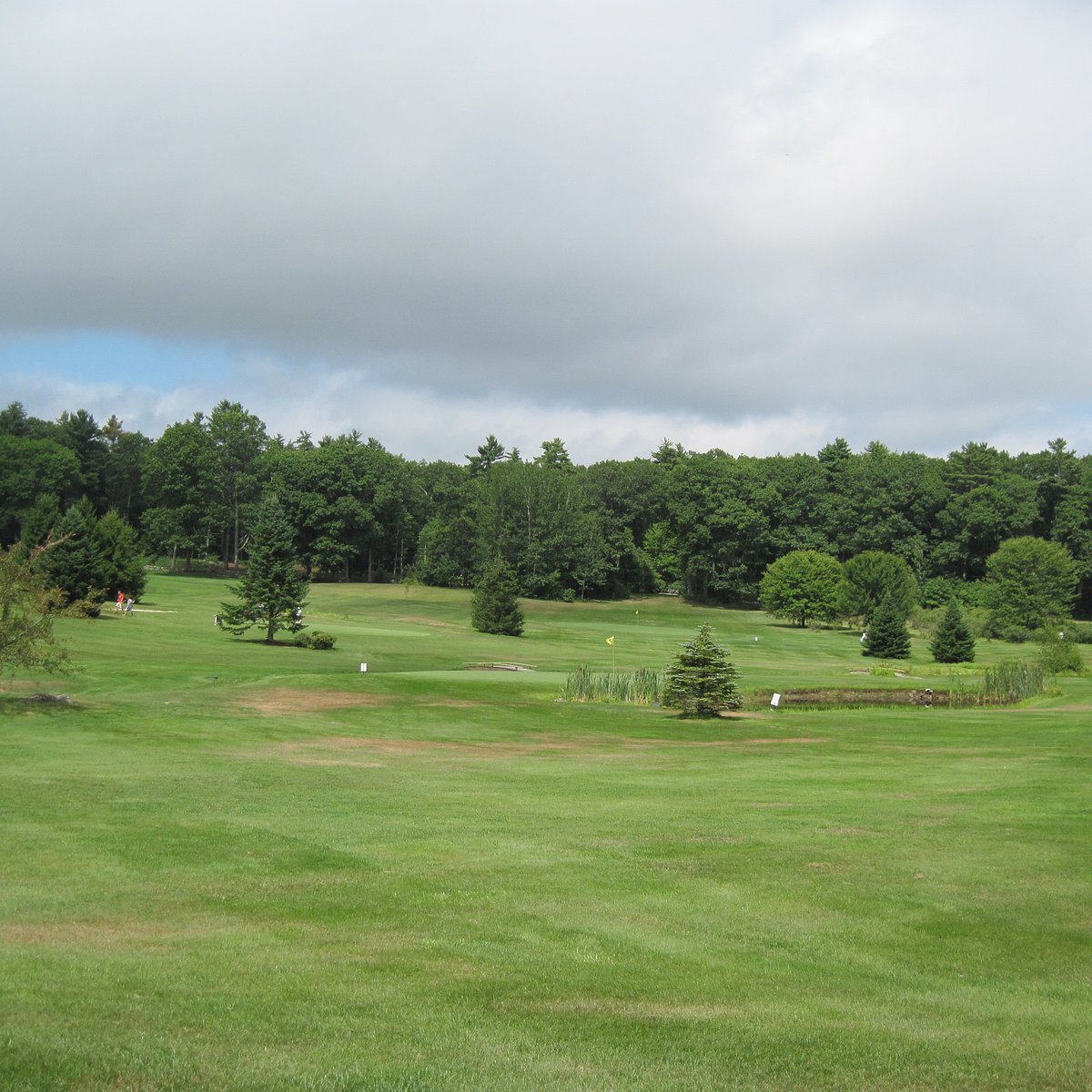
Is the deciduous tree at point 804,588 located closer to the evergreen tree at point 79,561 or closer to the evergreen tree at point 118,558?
the evergreen tree at point 118,558

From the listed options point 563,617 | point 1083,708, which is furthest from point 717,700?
point 563,617

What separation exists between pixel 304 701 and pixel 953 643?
161ft

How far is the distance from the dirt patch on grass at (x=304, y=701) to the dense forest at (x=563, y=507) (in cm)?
7990

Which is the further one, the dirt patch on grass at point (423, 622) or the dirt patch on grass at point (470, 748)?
the dirt patch on grass at point (423, 622)

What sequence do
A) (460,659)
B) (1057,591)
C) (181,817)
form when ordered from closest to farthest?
(181,817), (460,659), (1057,591)

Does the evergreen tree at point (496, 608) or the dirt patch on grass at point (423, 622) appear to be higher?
the evergreen tree at point (496, 608)

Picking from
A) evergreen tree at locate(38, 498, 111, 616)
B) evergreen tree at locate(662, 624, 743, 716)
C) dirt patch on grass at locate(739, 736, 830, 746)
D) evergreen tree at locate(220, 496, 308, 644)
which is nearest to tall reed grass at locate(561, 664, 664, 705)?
evergreen tree at locate(662, 624, 743, 716)

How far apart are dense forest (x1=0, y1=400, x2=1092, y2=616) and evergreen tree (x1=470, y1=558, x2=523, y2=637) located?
120ft

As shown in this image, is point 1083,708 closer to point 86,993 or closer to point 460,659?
point 460,659

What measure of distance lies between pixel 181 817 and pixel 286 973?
776cm

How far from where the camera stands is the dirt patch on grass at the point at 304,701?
32.7 metres

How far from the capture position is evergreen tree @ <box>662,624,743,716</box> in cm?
3719

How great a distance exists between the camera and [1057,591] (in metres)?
99.5

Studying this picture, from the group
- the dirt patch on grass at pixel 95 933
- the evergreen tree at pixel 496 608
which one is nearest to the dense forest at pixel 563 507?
the evergreen tree at pixel 496 608
